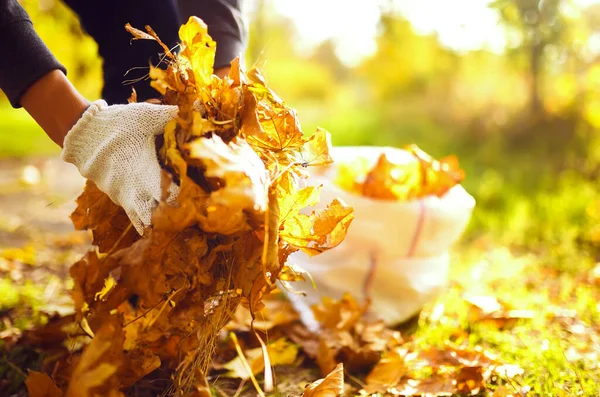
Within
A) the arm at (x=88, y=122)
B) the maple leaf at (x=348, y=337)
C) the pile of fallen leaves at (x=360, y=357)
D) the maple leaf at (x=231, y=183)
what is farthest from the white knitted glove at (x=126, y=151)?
the maple leaf at (x=348, y=337)

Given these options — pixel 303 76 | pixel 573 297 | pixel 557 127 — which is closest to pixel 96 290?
pixel 573 297

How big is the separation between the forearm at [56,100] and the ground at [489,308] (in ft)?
0.85

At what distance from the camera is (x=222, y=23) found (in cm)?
141

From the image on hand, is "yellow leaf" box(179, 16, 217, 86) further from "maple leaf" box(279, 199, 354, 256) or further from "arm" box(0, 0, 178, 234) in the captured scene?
"maple leaf" box(279, 199, 354, 256)

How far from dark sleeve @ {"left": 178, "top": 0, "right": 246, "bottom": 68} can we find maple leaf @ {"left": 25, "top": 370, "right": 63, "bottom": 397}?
33.5 inches

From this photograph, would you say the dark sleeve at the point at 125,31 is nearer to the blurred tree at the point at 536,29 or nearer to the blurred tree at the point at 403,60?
the blurred tree at the point at 536,29

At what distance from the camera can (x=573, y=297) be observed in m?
2.05

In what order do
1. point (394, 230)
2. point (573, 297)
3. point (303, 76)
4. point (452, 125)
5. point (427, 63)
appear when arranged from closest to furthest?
point (394, 230), point (573, 297), point (452, 125), point (427, 63), point (303, 76)

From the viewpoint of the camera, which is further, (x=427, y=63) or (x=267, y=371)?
(x=427, y=63)

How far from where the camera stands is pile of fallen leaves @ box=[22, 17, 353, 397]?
92 cm

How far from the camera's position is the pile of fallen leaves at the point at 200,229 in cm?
92

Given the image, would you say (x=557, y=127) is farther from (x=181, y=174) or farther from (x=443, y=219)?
(x=181, y=174)

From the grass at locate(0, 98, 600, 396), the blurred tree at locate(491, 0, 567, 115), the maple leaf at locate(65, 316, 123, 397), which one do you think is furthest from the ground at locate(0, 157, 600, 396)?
the blurred tree at locate(491, 0, 567, 115)

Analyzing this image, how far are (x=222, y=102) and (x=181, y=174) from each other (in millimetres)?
183
